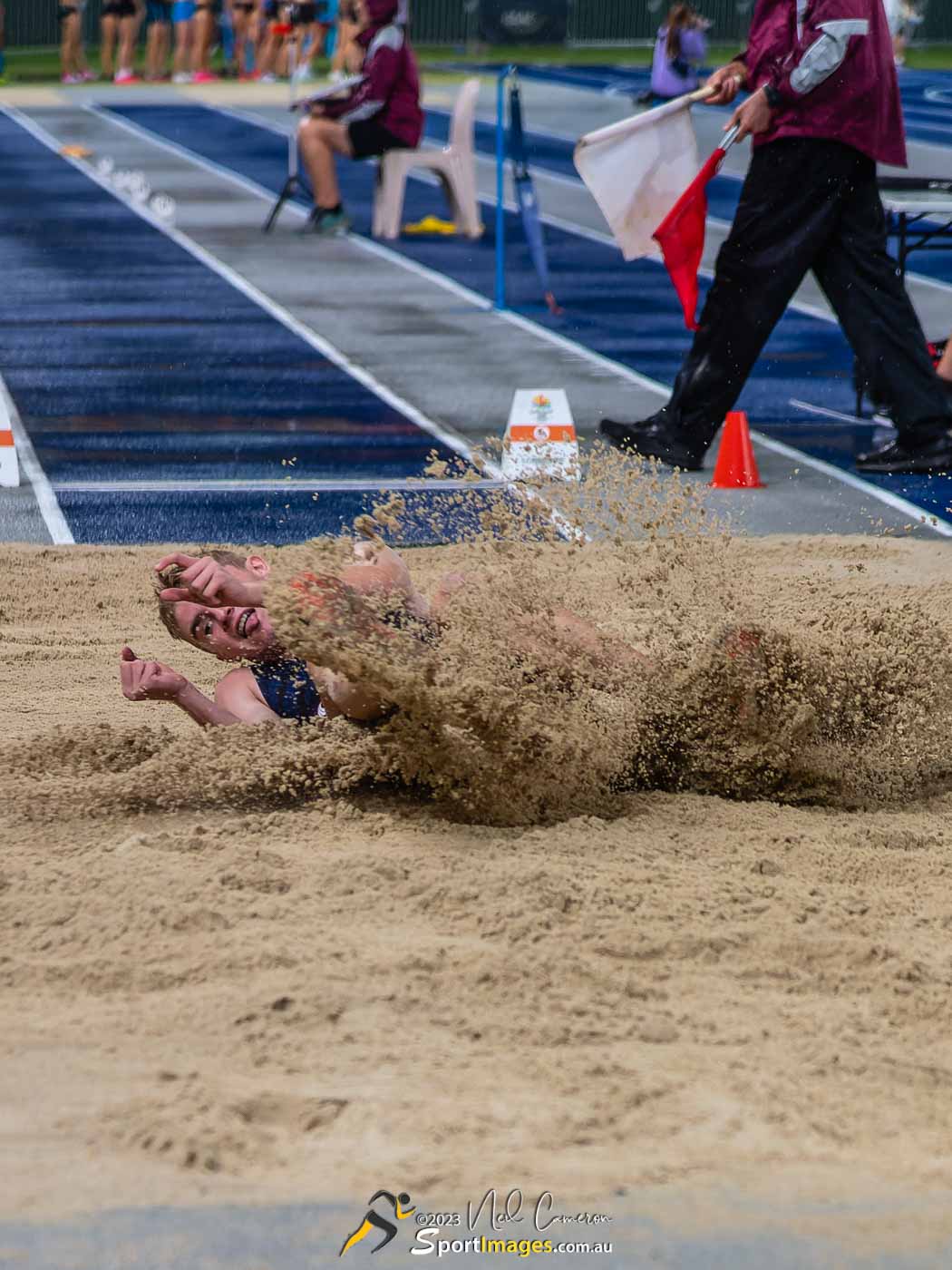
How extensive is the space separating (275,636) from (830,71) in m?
4.35

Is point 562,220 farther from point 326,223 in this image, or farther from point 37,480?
point 37,480

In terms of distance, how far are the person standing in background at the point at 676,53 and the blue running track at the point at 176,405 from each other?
1108 centimetres

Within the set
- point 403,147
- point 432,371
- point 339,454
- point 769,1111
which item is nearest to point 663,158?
point 339,454

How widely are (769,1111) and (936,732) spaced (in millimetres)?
1810

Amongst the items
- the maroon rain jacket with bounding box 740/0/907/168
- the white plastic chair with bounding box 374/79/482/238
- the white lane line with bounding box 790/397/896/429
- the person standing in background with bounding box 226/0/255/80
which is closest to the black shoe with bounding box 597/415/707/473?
the maroon rain jacket with bounding box 740/0/907/168

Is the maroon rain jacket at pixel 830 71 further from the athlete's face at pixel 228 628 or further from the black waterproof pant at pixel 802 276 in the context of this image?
the athlete's face at pixel 228 628

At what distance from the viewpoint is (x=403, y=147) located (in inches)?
599

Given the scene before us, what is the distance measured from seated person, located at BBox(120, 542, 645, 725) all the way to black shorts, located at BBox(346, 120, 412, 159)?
36.3 feet

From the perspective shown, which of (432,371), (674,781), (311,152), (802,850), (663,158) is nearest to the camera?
(802,850)

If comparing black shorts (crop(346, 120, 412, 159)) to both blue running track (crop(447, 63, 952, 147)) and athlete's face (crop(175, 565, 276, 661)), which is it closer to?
blue running track (crop(447, 63, 952, 147))

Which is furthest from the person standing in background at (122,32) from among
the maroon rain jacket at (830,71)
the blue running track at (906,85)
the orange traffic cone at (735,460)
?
the orange traffic cone at (735,460)

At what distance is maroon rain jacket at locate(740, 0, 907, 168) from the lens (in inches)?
293

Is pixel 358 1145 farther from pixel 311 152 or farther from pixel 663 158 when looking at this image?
pixel 311 152

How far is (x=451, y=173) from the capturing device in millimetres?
15781
